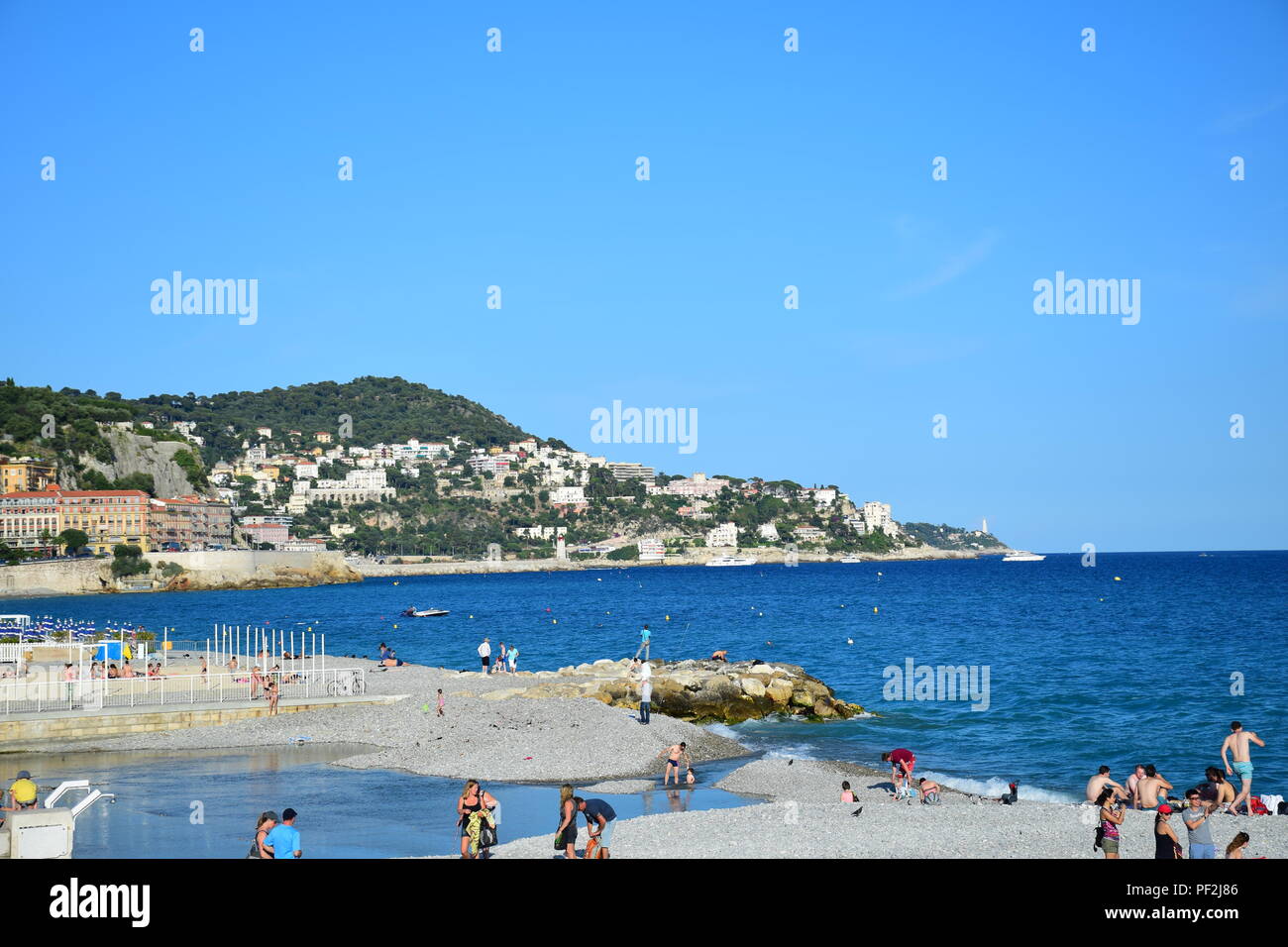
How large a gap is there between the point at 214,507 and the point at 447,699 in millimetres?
158158

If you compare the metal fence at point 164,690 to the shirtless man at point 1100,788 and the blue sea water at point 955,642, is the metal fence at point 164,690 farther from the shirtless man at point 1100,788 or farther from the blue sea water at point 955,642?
the shirtless man at point 1100,788

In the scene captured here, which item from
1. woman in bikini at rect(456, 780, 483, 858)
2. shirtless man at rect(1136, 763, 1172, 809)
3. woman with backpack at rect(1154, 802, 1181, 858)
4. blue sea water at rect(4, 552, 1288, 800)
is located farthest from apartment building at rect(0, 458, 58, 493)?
woman with backpack at rect(1154, 802, 1181, 858)

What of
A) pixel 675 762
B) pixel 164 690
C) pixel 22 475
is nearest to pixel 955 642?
pixel 675 762

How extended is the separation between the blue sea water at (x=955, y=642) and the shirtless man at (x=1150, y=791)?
492 centimetres

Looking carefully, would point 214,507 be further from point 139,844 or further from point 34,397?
point 139,844

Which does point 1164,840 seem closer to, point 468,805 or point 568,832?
point 568,832

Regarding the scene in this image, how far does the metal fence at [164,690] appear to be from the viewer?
95.9 ft

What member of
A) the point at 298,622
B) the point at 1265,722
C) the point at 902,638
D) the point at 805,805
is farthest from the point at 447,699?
the point at 298,622

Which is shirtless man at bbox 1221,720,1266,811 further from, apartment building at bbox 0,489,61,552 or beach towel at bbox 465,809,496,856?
apartment building at bbox 0,489,61,552

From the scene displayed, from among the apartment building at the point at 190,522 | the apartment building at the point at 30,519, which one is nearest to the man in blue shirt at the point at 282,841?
the apartment building at the point at 30,519

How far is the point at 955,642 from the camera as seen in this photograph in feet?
212

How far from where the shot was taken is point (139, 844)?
16.2 m

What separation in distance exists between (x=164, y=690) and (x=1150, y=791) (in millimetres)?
25301
